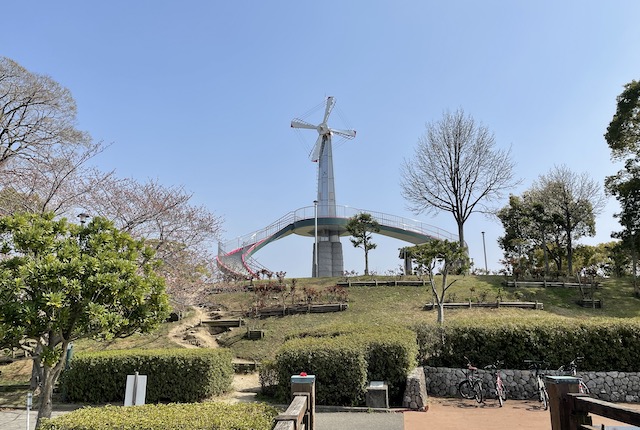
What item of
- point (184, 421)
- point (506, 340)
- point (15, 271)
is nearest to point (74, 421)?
point (184, 421)

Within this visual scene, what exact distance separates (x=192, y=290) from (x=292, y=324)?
14.1ft

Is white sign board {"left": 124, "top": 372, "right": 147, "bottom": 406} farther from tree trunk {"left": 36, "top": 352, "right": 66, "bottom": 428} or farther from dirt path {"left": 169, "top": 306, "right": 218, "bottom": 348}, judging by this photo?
dirt path {"left": 169, "top": 306, "right": 218, "bottom": 348}

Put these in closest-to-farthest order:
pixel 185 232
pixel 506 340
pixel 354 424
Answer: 1. pixel 354 424
2. pixel 506 340
3. pixel 185 232

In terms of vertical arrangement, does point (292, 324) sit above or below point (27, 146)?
below

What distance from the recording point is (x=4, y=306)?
18.9 ft

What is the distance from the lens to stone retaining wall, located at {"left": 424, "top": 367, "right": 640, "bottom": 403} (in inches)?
415

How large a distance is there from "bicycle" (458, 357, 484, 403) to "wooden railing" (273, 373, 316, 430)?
591 cm

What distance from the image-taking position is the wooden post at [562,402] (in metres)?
4.53

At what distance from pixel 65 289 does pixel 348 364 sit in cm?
580

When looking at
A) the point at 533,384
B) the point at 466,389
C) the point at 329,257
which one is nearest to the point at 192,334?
the point at 466,389

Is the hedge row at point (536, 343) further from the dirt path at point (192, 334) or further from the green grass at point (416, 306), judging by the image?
the dirt path at point (192, 334)

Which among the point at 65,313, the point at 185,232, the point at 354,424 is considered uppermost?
the point at 185,232

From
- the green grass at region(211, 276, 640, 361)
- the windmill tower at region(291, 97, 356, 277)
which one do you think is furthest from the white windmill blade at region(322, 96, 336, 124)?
the green grass at region(211, 276, 640, 361)

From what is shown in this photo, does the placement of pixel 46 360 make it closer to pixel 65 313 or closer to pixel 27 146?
pixel 65 313
